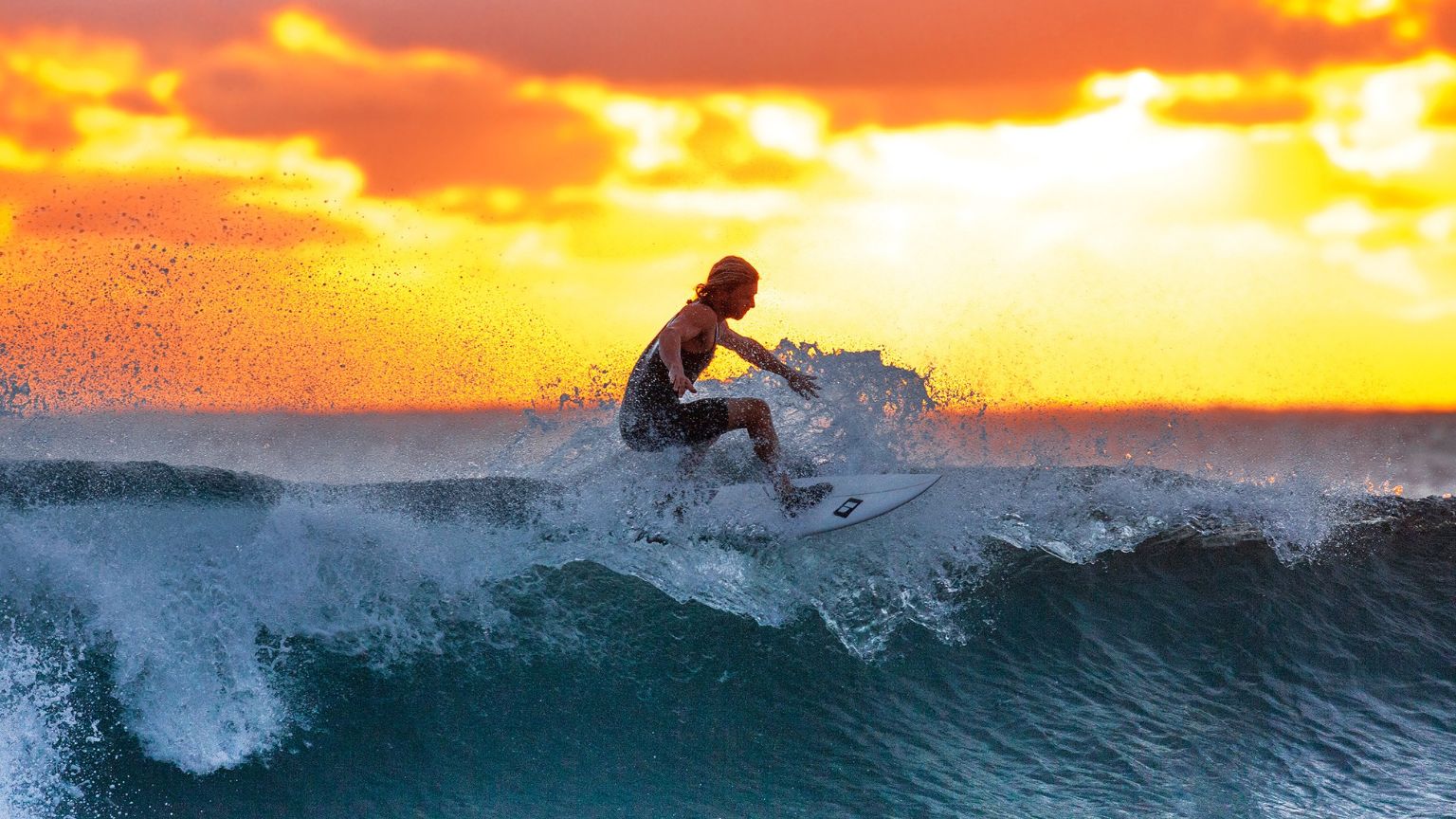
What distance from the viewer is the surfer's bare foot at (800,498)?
570cm

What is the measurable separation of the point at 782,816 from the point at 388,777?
1771 mm

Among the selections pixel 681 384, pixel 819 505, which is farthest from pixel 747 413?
pixel 819 505

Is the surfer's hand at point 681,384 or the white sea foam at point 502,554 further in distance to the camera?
the surfer's hand at point 681,384

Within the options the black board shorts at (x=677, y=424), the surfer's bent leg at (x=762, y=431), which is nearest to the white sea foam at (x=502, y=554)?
the black board shorts at (x=677, y=424)

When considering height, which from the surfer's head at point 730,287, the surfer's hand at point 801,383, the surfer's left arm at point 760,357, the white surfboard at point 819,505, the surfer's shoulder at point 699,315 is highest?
the surfer's head at point 730,287

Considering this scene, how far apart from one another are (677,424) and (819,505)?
1024 mm

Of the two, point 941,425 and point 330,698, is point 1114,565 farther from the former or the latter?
point 330,698

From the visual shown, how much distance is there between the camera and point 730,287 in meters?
5.23

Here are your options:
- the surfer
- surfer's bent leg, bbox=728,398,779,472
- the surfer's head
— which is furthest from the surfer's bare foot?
the surfer's head

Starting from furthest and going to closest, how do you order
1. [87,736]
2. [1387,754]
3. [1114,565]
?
[1114,565] → [1387,754] → [87,736]

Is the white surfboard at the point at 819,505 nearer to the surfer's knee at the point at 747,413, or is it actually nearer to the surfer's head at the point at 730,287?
the surfer's knee at the point at 747,413

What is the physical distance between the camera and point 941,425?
23.0ft

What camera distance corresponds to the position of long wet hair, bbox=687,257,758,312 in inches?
205

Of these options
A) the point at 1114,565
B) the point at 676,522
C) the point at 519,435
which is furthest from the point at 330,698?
the point at 1114,565
